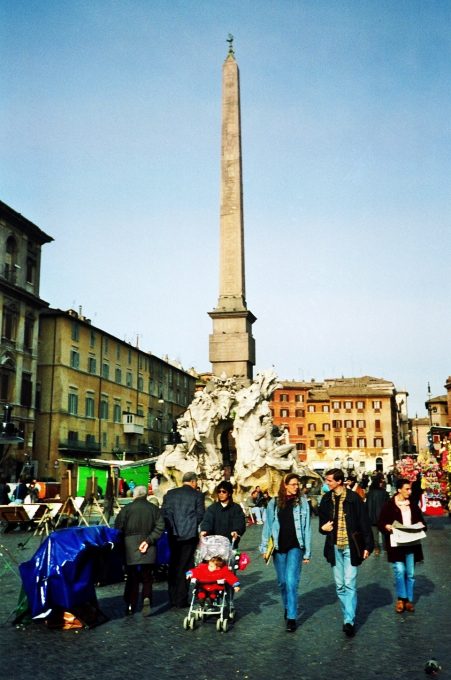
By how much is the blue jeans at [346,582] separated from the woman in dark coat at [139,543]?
1945 millimetres

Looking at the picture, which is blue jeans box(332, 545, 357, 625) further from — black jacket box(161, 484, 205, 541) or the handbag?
black jacket box(161, 484, 205, 541)

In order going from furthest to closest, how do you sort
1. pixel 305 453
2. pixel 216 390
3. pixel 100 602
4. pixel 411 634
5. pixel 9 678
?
pixel 305 453, pixel 216 390, pixel 100 602, pixel 411 634, pixel 9 678

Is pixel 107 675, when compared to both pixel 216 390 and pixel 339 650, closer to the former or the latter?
pixel 339 650

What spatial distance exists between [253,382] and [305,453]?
180ft

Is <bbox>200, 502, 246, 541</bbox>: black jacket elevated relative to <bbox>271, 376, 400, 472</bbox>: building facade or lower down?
lower down

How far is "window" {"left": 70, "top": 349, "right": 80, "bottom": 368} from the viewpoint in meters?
43.4

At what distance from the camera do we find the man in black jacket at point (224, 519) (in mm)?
7498

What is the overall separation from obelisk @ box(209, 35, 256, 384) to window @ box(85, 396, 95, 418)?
22419mm

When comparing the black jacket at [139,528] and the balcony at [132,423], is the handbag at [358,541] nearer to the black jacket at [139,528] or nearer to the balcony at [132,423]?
the black jacket at [139,528]

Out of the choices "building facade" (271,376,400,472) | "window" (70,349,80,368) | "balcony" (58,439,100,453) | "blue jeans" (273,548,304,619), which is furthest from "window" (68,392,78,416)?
"blue jeans" (273,548,304,619)

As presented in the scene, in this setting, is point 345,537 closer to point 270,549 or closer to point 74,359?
point 270,549

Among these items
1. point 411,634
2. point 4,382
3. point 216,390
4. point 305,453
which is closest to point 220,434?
point 216,390

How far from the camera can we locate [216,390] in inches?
931

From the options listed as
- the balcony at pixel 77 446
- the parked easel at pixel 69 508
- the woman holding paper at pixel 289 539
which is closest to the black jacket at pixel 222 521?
the woman holding paper at pixel 289 539
